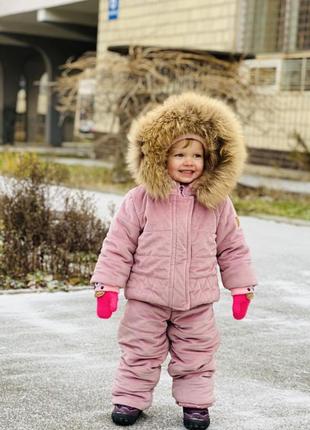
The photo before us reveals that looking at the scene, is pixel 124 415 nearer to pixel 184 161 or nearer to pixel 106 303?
pixel 106 303

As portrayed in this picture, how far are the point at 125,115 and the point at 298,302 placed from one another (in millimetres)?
8732

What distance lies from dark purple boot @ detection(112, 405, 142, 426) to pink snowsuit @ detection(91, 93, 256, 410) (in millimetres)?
25

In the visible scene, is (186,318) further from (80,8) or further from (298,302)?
(80,8)

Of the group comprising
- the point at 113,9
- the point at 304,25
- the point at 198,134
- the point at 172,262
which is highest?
the point at 113,9

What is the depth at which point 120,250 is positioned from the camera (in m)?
3.57

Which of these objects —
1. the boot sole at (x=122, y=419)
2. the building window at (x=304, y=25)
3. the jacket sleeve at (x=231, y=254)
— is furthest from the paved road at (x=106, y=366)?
the building window at (x=304, y=25)

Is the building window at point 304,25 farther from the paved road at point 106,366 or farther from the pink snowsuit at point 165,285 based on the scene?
the pink snowsuit at point 165,285

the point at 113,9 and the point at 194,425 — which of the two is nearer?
the point at 194,425

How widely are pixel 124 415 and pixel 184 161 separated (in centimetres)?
111

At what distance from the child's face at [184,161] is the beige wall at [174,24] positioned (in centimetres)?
1606

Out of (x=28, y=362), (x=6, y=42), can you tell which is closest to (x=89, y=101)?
(x=28, y=362)

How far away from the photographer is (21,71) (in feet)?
118

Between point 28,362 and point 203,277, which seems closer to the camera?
point 203,277

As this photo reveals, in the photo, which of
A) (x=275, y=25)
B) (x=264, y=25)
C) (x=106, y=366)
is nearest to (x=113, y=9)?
(x=264, y=25)
